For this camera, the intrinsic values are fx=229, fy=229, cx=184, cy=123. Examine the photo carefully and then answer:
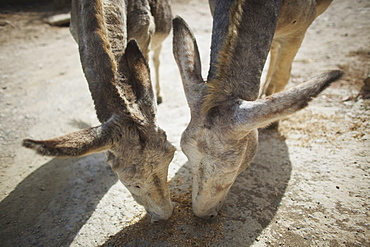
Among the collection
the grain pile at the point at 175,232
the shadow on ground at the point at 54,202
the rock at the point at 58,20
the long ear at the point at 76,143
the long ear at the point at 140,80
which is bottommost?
the shadow on ground at the point at 54,202

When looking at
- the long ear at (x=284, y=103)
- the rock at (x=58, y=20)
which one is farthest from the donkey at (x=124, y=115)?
the rock at (x=58, y=20)

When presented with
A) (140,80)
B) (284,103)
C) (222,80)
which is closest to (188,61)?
(222,80)

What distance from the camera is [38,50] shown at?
8852 millimetres

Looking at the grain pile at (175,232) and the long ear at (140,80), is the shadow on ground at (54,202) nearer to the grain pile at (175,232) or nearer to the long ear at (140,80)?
the grain pile at (175,232)

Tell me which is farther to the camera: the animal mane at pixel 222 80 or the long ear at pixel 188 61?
the long ear at pixel 188 61

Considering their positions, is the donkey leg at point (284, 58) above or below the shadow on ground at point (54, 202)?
above

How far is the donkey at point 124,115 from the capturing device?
6.54ft

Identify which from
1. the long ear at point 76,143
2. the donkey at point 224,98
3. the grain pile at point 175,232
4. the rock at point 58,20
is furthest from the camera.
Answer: the rock at point 58,20

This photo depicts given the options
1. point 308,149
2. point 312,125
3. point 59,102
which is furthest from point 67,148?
point 59,102

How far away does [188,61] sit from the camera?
7.18 ft

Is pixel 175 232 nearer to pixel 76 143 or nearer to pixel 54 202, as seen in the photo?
pixel 76 143

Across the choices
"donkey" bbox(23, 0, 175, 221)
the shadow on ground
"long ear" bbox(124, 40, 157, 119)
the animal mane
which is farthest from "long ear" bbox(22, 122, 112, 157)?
the shadow on ground

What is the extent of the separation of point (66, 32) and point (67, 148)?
10597 millimetres

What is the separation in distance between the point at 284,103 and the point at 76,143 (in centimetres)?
150
